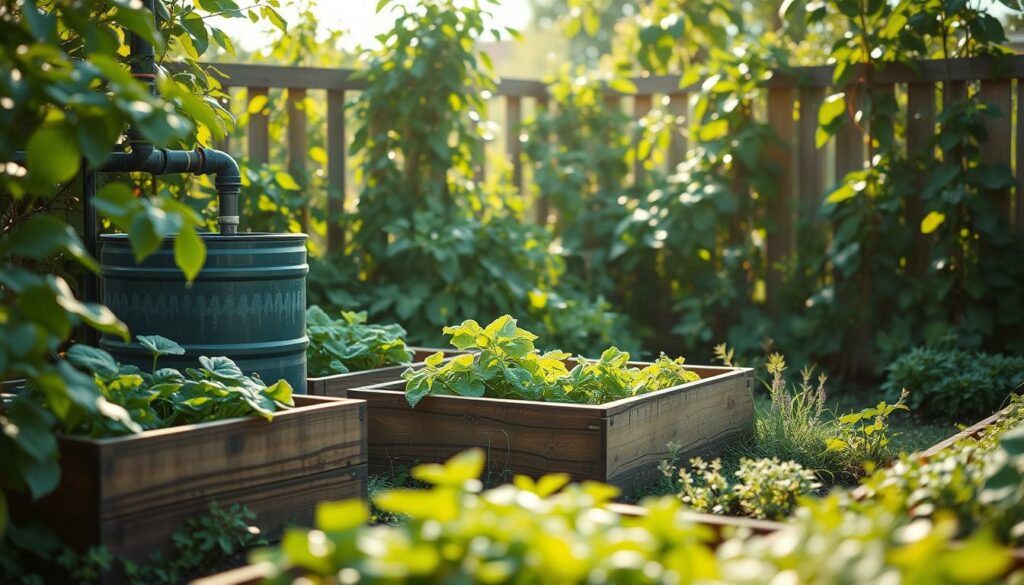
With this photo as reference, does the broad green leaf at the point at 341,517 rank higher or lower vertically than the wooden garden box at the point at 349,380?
higher

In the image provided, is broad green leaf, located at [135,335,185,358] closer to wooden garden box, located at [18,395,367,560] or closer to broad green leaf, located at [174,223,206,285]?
wooden garden box, located at [18,395,367,560]

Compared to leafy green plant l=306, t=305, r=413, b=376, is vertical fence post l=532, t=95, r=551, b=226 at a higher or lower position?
higher

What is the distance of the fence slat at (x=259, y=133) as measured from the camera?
5.59m

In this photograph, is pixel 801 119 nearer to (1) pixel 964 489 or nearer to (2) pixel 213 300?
(2) pixel 213 300

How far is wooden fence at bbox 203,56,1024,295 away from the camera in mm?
5406

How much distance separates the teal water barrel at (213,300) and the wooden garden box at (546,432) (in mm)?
389

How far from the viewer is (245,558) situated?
2670mm

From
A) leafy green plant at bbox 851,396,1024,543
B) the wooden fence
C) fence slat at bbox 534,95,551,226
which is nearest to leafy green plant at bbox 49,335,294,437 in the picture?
leafy green plant at bbox 851,396,1024,543

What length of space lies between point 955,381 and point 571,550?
12.1 ft

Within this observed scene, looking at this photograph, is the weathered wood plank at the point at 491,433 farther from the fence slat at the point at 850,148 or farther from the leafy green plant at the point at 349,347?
the fence slat at the point at 850,148

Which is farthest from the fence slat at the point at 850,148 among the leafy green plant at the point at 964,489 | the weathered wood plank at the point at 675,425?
the leafy green plant at the point at 964,489

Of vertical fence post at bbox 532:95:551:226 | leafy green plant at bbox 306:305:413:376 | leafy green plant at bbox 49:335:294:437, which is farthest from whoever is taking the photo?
vertical fence post at bbox 532:95:551:226

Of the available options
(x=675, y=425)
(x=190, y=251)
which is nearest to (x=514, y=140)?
(x=675, y=425)

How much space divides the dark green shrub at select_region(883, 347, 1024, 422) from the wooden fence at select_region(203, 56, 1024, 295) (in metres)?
0.90
